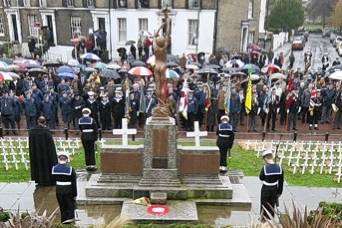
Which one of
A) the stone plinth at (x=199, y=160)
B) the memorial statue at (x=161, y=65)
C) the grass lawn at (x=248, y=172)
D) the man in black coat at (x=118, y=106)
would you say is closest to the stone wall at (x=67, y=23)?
the man in black coat at (x=118, y=106)

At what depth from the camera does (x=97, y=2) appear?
113ft

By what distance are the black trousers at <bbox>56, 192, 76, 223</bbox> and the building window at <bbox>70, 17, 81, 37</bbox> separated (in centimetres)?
2720

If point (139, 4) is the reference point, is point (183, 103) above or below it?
below

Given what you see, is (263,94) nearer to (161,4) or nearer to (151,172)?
(151,172)

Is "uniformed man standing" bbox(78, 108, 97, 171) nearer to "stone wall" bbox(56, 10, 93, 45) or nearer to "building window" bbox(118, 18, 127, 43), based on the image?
"building window" bbox(118, 18, 127, 43)

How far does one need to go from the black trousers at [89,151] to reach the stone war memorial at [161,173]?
1767 millimetres

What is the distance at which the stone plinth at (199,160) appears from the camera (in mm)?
11625

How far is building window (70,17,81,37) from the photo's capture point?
36031mm

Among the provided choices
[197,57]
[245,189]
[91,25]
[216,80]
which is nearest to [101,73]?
[216,80]

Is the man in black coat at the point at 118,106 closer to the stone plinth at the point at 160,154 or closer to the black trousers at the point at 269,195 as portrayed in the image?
the stone plinth at the point at 160,154

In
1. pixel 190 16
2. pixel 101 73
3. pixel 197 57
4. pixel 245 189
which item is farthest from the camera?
pixel 190 16

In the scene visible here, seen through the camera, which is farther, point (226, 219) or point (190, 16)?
point (190, 16)

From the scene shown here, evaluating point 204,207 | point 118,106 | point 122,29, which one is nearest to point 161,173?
point 204,207

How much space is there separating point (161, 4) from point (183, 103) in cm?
1725
